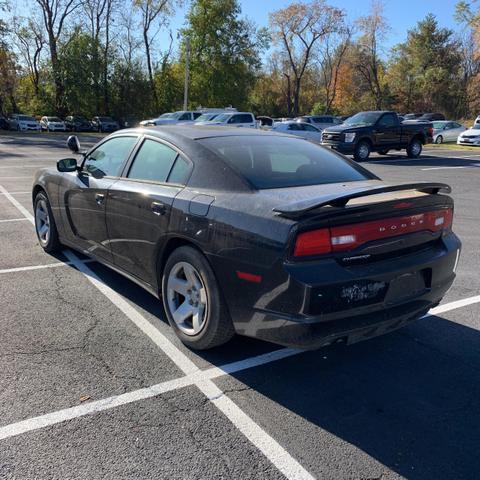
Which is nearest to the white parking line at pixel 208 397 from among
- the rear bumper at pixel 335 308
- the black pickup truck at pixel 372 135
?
the rear bumper at pixel 335 308

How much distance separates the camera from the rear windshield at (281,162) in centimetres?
347

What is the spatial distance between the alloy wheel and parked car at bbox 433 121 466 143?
3232 centimetres

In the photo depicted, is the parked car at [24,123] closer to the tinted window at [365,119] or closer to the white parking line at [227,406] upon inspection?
the tinted window at [365,119]

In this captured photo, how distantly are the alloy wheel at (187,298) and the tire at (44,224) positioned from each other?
2.59 m

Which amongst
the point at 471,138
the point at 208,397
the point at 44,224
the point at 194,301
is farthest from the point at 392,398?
the point at 471,138

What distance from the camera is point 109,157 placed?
465 cm

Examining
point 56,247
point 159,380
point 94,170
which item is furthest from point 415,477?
point 56,247

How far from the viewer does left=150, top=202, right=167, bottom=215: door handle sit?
11.7ft

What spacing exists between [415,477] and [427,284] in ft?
4.28

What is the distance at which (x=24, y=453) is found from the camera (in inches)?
95.9

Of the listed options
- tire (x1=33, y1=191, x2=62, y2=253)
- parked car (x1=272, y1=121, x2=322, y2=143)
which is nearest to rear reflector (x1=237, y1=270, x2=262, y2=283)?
tire (x1=33, y1=191, x2=62, y2=253)

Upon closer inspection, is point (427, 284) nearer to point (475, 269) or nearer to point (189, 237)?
point (189, 237)

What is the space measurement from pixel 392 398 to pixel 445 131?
110 ft

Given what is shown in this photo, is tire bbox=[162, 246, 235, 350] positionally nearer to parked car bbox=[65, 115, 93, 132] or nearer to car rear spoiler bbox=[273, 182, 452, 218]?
car rear spoiler bbox=[273, 182, 452, 218]
